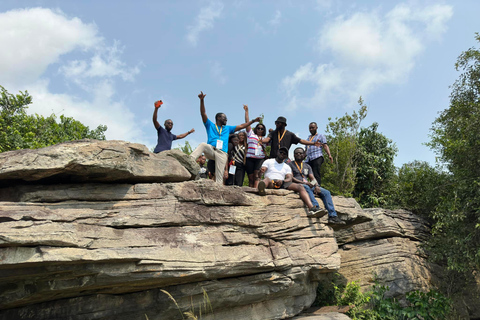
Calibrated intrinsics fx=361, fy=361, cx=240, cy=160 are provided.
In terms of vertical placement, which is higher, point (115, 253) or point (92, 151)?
point (92, 151)

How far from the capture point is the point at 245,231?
9422 mm

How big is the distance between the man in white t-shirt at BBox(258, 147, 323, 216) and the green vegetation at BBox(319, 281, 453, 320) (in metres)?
3.61

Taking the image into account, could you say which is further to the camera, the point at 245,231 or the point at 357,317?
the point at 357,317

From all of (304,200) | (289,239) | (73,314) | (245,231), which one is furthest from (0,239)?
(304,200)

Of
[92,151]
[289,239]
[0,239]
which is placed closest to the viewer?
[0,239]

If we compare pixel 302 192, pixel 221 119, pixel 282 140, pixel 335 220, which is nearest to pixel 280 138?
pixel 282 140

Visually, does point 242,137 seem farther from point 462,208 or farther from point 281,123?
point 462,208

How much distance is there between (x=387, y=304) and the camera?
11.7m

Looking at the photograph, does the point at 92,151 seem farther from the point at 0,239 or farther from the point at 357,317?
the point at 357,317

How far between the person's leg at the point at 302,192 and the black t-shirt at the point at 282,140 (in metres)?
1.19

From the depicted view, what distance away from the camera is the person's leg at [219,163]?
1051 cm

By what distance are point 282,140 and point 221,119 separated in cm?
205

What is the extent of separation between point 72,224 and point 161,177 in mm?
2485

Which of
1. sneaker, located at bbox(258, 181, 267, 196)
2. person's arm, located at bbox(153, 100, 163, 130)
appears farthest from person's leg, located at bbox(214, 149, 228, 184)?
person's arm, located at bbox(153, 100, 163, 130)
